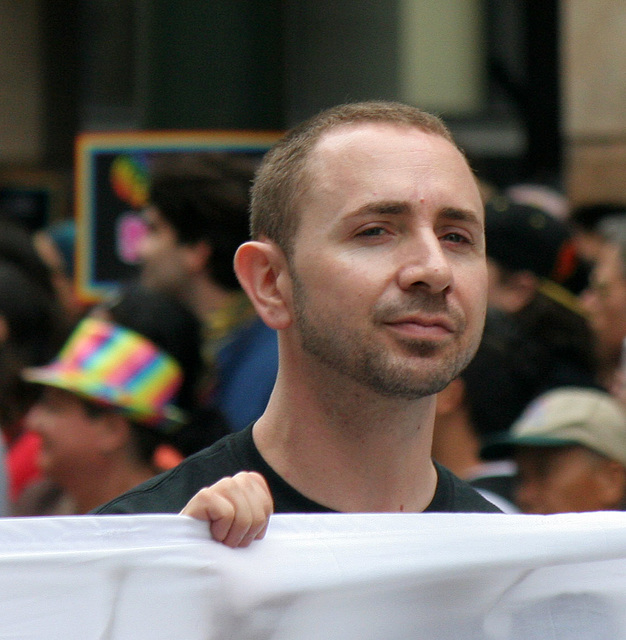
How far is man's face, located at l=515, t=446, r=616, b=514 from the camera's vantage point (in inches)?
140

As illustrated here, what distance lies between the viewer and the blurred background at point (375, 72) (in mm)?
5641

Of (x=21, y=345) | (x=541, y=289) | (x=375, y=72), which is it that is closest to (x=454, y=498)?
(x=21, y=345)

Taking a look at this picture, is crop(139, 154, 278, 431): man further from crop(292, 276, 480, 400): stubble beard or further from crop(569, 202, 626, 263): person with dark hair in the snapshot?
crop(569, 202, 626, 263): person with dark hair

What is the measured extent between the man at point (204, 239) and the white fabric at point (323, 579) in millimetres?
2191

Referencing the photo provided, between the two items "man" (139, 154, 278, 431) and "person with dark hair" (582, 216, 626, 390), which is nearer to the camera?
"man" (139, 154, 278, 431)

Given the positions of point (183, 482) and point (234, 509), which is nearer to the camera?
point (234, 509)

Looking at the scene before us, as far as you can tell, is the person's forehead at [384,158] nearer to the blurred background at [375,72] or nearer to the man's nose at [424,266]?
the man's nose at [424,266]

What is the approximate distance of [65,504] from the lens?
404 centimetres

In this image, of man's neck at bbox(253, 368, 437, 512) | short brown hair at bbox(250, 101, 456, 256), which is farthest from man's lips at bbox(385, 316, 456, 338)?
short brown hair at bbox(250, 101, 456, 256)

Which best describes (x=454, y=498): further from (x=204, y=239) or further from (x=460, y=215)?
(x=204, y=239)

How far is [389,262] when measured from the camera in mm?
2021

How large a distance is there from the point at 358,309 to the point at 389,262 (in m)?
0.09

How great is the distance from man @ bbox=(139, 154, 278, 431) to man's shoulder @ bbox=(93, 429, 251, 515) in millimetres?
1944

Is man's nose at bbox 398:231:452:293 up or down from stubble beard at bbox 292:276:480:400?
up
